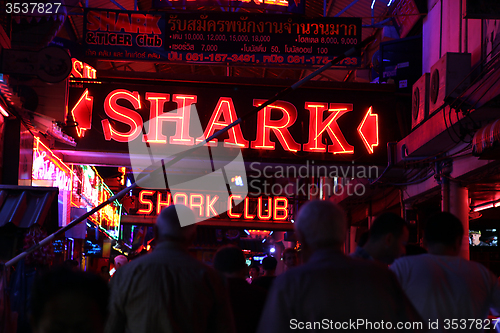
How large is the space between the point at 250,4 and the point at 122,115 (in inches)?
174

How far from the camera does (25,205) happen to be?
29.8 ft

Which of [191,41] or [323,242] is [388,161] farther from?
[323,242]

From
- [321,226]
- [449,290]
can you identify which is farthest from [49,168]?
[321,226]

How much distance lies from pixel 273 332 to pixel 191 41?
12.6 metres

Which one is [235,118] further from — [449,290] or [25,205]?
[449,290]

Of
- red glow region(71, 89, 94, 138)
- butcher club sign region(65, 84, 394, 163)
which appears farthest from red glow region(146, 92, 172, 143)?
red glow region(71, 89, 94, 138)

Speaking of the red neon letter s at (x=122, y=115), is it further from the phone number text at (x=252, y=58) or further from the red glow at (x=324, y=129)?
the red glow at (x=324, y=129)

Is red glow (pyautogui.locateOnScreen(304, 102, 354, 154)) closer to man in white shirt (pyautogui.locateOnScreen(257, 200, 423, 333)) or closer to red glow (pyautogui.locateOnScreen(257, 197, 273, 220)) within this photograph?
red glow (pyautogui.locateOnScreen(257, 197, 273, 220))

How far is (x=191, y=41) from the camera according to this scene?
14.6 meters

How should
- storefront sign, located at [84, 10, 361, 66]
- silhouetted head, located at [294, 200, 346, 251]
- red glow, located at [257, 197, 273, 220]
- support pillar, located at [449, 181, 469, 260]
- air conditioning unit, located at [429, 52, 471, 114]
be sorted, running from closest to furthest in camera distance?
silhouetted head, located at [294, 200, 346, 251]
air conditioning unit, located at [429, 52, 471, 114]
support pillar, located at [449, 181, 469, 260]
storefront sign, located at [84, 10, 361, 66]
red glow, located at [257, 197, 273, 220]

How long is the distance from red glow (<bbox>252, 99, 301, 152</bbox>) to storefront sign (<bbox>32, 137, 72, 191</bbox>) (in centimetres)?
507

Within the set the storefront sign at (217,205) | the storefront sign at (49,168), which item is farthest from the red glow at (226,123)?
the storefront sign at (217,205)

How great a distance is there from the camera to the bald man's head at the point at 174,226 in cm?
388

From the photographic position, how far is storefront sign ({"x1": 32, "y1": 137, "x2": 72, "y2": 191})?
41.7 feet
